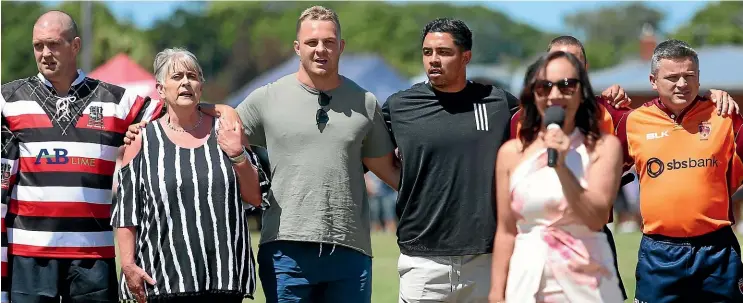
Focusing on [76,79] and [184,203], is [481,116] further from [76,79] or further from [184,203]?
[76,79]


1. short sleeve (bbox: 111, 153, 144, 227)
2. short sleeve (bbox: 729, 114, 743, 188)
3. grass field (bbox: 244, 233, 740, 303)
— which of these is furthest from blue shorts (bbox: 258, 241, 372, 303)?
grass field (bbox: 244, 233, 740, 303)

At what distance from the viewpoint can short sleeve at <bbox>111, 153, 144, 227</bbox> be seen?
5977 mm

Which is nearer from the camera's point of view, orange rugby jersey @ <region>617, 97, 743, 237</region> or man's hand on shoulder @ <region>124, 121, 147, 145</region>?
man's hand on shoulder @ <region>124, 121, 147, 145</region>

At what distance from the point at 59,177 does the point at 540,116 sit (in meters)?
2.80

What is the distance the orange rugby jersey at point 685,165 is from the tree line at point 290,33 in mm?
51894

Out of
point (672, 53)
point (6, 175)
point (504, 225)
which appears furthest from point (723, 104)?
point (6, 175)

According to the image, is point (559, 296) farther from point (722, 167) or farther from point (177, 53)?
point (177, 53)

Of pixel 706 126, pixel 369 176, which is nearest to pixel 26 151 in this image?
pixel 706 126

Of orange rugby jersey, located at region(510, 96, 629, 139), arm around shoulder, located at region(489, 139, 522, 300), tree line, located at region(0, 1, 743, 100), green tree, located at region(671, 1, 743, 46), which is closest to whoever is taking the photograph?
arm around shoulder, located at region(489, 139, 522, 300)

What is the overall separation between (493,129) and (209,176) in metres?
1.55

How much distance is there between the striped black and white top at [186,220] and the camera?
5.90 meters

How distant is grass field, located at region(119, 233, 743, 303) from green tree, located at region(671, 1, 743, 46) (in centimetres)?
5367

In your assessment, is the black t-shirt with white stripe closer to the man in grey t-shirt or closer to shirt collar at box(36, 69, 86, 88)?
the man in grey t-shirt

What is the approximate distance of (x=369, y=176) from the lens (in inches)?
928
